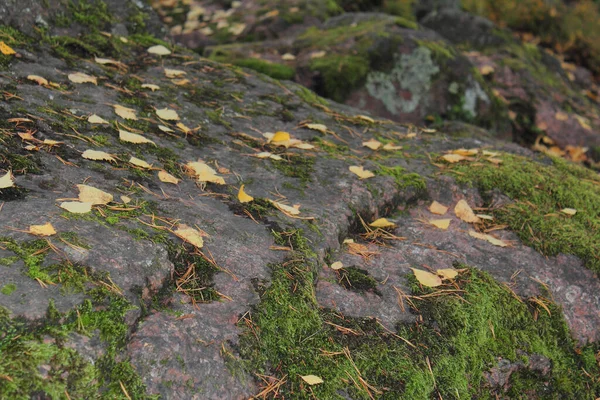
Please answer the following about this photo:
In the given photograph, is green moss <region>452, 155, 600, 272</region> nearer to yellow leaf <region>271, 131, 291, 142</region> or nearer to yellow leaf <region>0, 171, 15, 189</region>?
yellow leaf <region>271, 131, 291, 142</region>

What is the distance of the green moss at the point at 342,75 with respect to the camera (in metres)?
4.31

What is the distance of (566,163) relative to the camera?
3.18m

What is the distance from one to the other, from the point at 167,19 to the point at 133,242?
222 inches

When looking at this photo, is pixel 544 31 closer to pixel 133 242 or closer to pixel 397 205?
pixel 397 205

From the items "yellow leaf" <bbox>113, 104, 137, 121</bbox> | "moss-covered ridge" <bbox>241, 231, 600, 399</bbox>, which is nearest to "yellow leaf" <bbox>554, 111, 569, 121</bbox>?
"moss-covered ridge" <bbox>241, 231, 600, 399</bbox>

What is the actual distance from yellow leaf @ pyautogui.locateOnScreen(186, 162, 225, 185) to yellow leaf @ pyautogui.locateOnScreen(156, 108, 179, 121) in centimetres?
51

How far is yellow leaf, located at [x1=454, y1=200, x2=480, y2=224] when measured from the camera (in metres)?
2.40

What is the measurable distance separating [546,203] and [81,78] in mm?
2477

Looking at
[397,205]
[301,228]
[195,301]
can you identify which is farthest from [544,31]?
[195,301]

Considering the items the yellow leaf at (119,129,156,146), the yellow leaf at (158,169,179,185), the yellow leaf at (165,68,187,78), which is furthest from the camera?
the yellow leaf at (165,68,187,78)

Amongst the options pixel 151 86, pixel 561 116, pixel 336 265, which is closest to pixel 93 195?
pixel 336 265

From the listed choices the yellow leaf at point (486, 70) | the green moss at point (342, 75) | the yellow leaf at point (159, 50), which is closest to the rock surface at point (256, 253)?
the yellow leaf at point (159, 50)

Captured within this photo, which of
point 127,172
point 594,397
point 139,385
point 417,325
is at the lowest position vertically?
point 594,397

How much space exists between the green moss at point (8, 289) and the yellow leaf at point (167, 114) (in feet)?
4.88
